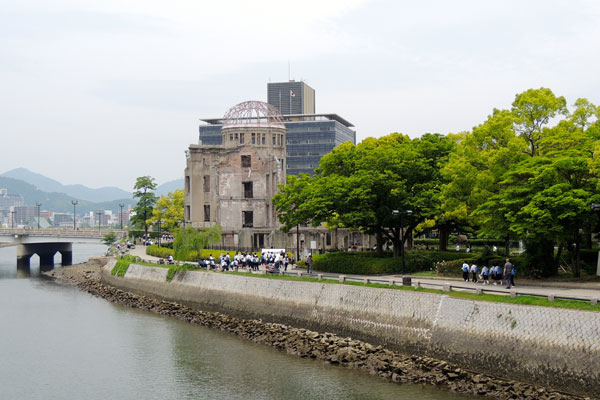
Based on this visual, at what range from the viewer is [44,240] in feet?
417

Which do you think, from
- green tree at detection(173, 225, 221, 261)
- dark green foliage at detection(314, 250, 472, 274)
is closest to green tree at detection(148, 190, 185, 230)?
green tree at detection(173, 225, 221, 261)

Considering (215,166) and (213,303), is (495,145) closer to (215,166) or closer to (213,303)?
(213,303)

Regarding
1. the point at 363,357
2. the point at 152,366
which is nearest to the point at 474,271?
the point at 363,357

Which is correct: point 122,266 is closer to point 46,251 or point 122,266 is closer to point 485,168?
point 485,168

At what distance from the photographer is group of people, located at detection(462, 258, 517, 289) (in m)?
42.0

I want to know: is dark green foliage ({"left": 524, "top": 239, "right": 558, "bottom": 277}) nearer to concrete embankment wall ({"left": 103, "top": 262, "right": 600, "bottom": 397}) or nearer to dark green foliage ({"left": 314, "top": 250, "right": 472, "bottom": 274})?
dark green foliage ({"left": 314, "top": 250, "right": 472, "bottom": 274})

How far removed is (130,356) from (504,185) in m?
26.6

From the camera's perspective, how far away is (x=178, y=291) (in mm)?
64500

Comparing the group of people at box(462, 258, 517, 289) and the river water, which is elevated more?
the group of people at box(462, 258, 517, 289)

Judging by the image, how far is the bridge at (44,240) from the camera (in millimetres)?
126125

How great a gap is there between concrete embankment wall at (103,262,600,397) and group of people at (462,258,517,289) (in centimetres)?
568

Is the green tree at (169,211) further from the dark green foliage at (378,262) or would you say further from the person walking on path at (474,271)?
the person walking on path at (474,271)

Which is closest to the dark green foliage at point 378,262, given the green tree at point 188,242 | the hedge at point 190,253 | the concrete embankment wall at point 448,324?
the concrete embankment wall at point 448,324

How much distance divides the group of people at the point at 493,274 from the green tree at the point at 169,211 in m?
83.1
